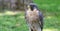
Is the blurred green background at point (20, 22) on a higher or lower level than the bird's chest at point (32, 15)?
lower

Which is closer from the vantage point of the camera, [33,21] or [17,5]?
[33,21]

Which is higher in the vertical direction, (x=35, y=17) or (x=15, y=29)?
(x=35, y=17)

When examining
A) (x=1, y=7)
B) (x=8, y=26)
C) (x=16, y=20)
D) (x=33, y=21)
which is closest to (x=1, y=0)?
(x=1, y=7)

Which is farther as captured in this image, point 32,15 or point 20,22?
point 20,22

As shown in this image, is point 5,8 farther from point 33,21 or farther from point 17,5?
point 33,21

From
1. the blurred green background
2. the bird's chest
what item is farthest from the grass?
the bird's chest

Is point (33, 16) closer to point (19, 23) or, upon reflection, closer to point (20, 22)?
point (19, 23)

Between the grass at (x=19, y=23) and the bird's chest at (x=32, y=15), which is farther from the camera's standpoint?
the grass at (x=19, y=23)

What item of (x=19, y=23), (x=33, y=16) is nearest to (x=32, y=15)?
(x=33, y=16)

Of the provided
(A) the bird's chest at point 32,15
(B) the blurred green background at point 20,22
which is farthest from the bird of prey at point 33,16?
(B) the blurred green background at point 20,22

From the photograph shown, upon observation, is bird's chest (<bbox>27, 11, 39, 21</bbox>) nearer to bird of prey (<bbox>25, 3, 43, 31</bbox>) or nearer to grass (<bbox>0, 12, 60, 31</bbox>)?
bird of prey (<bbox>25, 3, 43, 31</bbox>)

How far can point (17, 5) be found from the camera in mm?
12180

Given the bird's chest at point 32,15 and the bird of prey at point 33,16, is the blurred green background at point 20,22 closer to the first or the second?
the bird of prey at point 33,16

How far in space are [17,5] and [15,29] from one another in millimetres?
3559
